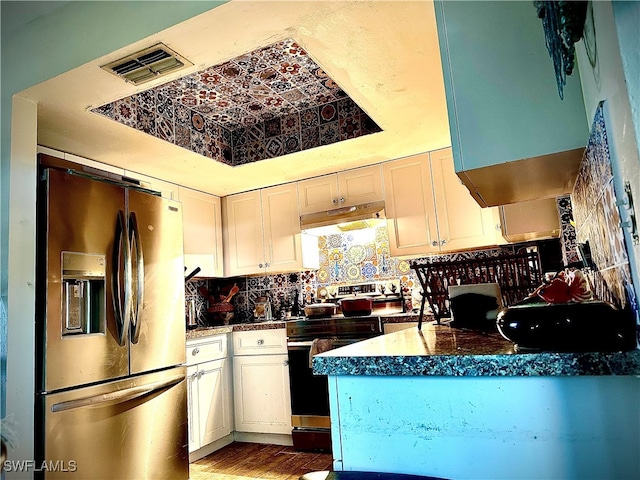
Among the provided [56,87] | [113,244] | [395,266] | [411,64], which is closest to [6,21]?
[56,87]

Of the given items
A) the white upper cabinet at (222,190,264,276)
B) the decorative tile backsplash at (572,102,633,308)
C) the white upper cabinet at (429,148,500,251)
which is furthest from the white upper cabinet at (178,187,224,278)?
the decorative tile backsplash at (572,102,633,308)

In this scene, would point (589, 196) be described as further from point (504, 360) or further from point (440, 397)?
point (440, 397)

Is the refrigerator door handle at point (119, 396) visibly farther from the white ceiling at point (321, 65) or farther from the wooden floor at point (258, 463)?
the white ceiling at point (321, 65)

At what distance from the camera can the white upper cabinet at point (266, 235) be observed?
145 inches

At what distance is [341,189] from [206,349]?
1.62 metres

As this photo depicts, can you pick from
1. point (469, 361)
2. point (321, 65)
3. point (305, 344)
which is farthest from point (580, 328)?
point (305, 344)

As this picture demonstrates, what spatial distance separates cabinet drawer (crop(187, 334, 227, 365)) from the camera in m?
3.05

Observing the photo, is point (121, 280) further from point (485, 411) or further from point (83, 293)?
point (485, 411)

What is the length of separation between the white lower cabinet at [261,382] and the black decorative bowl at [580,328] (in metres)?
2.61

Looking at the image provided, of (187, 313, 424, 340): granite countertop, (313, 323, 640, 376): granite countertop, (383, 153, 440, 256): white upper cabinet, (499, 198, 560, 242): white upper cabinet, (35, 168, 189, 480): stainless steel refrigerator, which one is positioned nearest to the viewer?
(313, 323, 640, 376): granite countertop

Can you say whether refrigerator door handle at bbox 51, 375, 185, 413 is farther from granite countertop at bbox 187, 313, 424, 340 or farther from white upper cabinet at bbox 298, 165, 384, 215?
white upper cabinet at bbox 298, 165, 384, 215

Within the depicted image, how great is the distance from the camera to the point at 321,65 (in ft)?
6.58

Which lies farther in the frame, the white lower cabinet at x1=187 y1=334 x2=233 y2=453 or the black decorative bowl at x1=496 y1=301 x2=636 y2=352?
the white lower cabinet at x1=187 y1=334 x2=233 y2=453

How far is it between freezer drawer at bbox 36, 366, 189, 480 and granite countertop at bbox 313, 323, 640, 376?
144 cm
